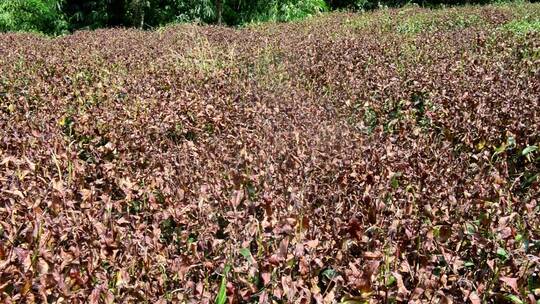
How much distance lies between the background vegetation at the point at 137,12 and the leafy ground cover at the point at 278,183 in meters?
13.8

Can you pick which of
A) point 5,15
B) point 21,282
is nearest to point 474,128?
point 21,282

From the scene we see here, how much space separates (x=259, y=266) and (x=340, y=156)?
1312 millimetres

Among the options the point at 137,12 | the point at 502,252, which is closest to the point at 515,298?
the point at 502,252

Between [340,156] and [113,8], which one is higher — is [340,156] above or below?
below

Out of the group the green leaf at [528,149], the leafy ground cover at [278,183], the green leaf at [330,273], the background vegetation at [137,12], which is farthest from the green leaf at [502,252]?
the background vegetation at [137,12]

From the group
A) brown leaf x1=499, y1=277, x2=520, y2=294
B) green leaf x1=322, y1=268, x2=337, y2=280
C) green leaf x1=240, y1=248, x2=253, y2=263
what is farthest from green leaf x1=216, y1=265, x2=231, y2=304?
brown leaf x1=499, y1=277, x2=520, y2=294

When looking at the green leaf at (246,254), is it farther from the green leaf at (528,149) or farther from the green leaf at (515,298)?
the green leaf at (528,149)

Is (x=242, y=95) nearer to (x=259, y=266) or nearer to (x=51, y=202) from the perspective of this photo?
(x=51, y=202)

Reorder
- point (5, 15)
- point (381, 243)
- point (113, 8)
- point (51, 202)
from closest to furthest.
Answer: point (381, 243), point (51, 202), point (5, 15), point (113, 8)

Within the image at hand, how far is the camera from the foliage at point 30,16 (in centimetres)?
1905

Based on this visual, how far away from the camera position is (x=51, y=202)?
284cm

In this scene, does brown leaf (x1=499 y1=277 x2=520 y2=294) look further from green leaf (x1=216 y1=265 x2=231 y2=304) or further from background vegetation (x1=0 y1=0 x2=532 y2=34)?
background vegetation (x1=0 y1=0 x2=532 y2=34)

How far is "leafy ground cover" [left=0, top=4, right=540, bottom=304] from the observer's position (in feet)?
A: 7.30

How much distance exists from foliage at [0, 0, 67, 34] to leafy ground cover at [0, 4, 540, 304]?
548 inches
